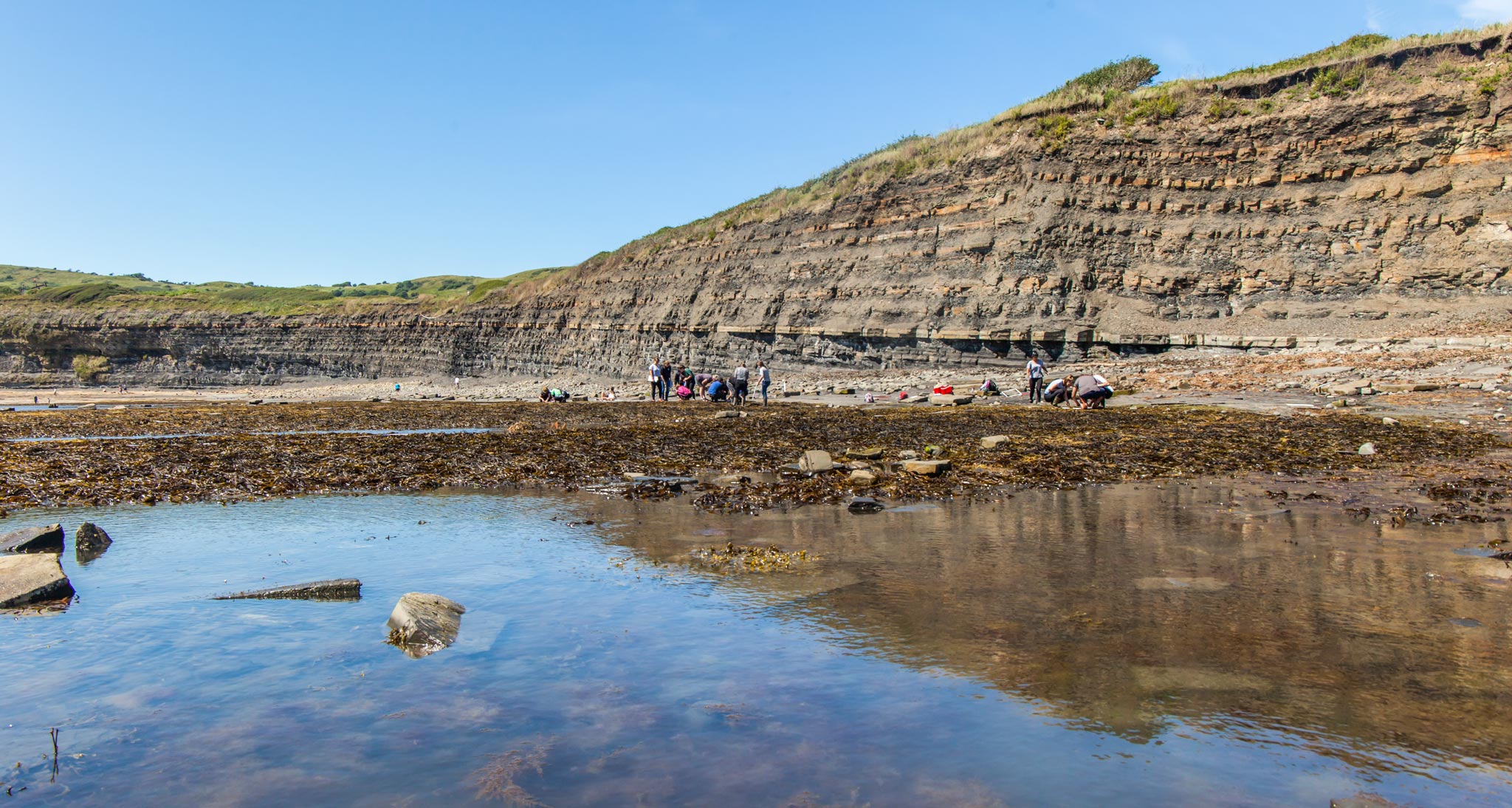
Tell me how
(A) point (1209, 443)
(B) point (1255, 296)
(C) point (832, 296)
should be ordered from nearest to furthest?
(A) point (1209, 443) < (B) point (1255, 296) < (C) point (832, 296)

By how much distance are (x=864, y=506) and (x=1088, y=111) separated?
120ft

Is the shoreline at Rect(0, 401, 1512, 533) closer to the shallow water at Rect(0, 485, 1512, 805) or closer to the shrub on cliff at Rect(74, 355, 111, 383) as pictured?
the shallow water at Rect(0, 485, 1512, 805)

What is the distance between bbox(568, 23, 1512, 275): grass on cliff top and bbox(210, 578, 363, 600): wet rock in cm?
3805

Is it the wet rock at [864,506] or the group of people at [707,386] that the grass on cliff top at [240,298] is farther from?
the wet rock at [864,506]

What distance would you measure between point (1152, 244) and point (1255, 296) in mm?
4540

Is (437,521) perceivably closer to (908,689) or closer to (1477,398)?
(908,689)

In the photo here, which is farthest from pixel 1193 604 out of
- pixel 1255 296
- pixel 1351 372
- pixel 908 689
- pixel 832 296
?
pixel 832 296

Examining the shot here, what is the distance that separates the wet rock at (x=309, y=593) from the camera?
690 cm

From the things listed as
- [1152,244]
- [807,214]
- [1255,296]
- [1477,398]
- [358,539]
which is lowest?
[358,539]

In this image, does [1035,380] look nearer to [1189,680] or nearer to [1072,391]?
[1072,391]

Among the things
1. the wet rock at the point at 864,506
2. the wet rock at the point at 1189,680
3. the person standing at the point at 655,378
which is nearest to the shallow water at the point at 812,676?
the wet rock at the point at 1189,680

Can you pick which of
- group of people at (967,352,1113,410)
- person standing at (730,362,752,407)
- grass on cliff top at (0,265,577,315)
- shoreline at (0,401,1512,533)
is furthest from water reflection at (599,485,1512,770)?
grass on cliff top at (0,265,577,315)

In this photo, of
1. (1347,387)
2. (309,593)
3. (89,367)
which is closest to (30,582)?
(309,593)

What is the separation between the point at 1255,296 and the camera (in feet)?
109
